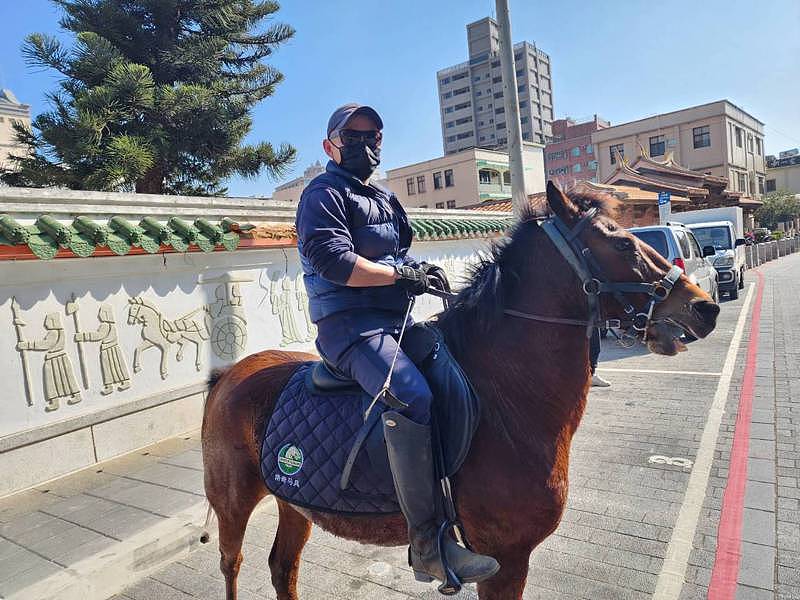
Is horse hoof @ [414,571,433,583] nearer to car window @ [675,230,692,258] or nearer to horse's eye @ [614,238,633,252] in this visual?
horse's eye @ [614,238,633,252]

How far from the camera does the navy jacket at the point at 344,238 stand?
208 cm

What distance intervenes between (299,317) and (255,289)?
95 cm

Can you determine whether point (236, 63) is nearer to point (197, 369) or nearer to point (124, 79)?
point (124, 79)

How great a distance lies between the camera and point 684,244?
1137 centimetres

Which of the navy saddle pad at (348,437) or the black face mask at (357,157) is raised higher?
the black face mask at (357,157)

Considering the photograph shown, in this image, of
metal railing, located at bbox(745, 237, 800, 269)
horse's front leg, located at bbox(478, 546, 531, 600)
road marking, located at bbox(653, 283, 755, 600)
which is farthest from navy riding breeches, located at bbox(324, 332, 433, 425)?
metal railing, located at bbox(745, 237, 800, 269)

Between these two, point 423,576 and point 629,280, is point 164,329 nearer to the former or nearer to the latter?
point 423,576

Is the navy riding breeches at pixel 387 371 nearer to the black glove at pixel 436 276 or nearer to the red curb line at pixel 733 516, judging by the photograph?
the black glove at pixel 436 276

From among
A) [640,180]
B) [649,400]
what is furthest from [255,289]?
[640,180]

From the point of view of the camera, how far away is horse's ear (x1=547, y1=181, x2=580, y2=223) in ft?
7.38

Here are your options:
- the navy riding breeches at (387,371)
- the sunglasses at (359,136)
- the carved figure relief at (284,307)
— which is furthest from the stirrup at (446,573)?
the carved figure relief at (284,307)

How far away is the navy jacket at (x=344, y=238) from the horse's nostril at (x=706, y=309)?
1.24 meters

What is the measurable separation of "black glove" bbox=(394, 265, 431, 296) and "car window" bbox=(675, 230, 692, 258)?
10.4m

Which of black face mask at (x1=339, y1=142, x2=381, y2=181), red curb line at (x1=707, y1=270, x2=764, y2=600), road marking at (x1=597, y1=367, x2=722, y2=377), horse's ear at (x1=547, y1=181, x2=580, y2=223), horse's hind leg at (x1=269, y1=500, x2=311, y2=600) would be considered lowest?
road marking at (x1=597, y1=367, x2=722, y2=377)
